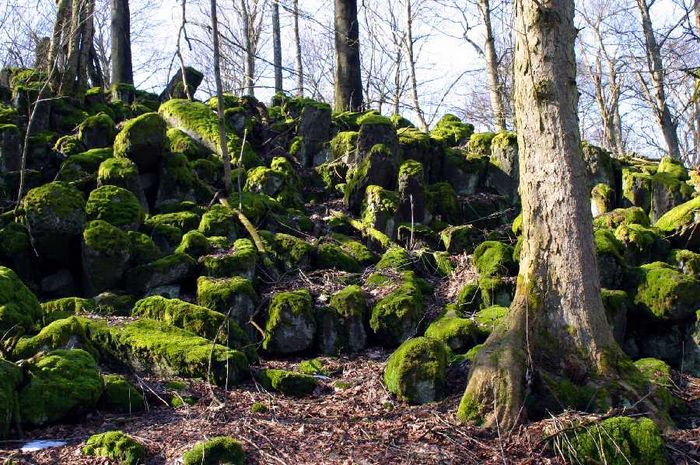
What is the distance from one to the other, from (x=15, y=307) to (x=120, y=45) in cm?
1118

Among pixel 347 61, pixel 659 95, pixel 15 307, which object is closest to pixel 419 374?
pixel 15 307

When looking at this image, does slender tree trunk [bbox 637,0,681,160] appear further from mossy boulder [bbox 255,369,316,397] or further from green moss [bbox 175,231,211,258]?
mossy boulder [bbox 255,369,316,397]

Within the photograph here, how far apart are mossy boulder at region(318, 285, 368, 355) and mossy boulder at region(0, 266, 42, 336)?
3.16 m

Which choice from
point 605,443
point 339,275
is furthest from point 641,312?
point 339,275

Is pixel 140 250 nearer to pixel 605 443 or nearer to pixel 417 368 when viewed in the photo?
pixel 417 368

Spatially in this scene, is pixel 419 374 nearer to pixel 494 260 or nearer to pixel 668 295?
pixel 494 260

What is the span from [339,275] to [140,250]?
2655mm

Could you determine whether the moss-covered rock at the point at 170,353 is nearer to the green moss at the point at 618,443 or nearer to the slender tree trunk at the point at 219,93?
the green moss at the point at 618,443

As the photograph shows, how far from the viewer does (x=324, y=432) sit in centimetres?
586

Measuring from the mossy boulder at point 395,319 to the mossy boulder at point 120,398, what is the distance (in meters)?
3.15

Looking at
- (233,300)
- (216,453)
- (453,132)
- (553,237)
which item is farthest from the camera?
(453,132)

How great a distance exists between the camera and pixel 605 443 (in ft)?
18.5

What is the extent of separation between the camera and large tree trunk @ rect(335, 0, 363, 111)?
14797 millimetres

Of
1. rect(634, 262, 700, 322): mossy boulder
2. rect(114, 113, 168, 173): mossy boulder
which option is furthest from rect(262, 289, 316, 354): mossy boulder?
rect(634, 262, 700, 322): mossy boulder
